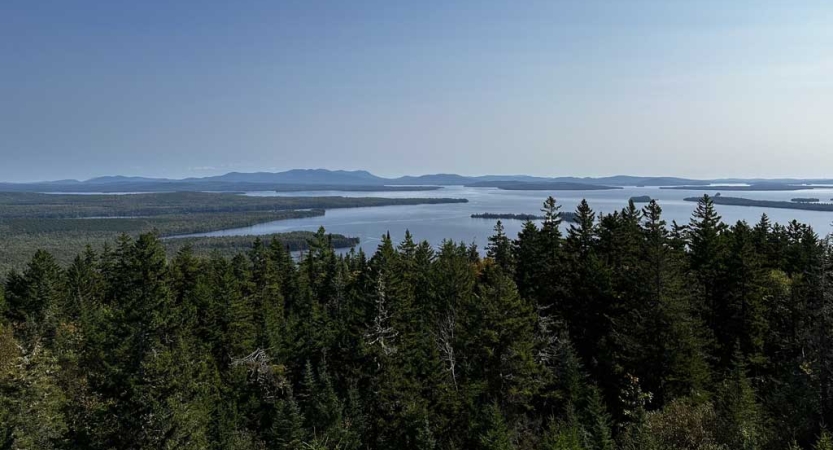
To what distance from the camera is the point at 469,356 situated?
34844 mm

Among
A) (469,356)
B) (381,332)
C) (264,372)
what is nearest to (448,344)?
(469,356)

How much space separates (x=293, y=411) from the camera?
1105 inches

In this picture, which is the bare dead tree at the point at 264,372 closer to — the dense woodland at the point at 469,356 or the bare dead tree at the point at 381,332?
the dense woodland at the point at 469,356

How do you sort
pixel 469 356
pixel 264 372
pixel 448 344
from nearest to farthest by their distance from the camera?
pixel 448 344
pixel 469 356
pixel 264 372

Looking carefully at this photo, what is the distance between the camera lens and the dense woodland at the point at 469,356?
22109 mm

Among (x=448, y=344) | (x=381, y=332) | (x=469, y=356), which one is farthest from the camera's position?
(x=469, y=356)

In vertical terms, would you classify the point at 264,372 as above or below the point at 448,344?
below

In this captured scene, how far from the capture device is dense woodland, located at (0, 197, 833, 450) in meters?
22.1

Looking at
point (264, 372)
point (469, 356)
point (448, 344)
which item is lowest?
point (264, 372)

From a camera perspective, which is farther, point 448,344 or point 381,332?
point 448,344

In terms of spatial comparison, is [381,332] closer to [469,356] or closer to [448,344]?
[448,344]

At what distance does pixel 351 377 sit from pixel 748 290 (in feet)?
90.2

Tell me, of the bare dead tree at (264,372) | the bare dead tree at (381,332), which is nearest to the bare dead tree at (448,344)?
the bare dead tree at (381,332)

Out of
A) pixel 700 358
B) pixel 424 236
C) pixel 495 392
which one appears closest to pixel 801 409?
pixel 700 358
